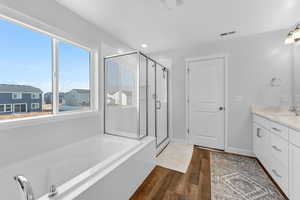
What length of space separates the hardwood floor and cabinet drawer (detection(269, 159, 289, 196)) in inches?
30.1

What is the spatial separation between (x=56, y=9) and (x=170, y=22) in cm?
158

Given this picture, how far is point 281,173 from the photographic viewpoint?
1414 mm

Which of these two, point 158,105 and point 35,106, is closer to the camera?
point 35,106

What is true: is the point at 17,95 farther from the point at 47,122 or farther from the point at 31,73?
the point at 47,122

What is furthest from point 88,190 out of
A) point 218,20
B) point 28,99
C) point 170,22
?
point 218,20

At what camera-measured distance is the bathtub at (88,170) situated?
1.02 m

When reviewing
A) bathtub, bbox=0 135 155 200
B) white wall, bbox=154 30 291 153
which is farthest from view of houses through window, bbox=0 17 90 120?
white wall, bbox=154 30 291 153

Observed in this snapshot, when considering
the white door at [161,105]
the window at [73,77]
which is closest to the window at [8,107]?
the window at [73,77]

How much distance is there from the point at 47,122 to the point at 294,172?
2.67 metres

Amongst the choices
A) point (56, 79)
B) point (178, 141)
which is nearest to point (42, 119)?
point (56, 79)

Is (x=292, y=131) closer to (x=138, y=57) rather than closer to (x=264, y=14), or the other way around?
(x=264, y=14)

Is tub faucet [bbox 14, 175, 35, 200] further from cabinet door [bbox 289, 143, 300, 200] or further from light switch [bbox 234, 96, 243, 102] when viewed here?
light switch [bbox 234, 96, 243, 102]

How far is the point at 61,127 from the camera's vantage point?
1.63 m

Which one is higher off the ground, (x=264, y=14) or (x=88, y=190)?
(x=264, y=14)
